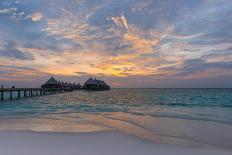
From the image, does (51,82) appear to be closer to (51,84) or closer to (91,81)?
(51,84)

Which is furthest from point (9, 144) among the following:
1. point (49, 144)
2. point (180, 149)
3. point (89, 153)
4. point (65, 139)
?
point (180, 149)

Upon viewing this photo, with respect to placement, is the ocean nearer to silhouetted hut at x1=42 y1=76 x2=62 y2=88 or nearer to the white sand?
the white sand

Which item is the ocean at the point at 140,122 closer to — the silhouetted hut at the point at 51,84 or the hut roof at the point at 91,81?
the silhouetted hut at the point at 51,84

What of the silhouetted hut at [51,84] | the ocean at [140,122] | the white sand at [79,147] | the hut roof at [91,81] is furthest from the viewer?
the hut roof at [91,81]

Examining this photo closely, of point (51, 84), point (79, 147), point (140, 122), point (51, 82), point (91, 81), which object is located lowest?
point (140, 122)

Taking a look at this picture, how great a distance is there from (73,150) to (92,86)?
401 ft

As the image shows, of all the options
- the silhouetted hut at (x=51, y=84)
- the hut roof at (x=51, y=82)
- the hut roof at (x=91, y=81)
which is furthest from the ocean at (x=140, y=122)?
the hut roof at (x=91, y=81)

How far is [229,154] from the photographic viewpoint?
21.4 feet

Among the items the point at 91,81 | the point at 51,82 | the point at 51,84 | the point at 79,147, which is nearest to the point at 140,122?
the point at 79,147

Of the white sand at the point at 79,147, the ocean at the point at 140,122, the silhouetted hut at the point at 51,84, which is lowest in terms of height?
the ocean at the point at 140,122

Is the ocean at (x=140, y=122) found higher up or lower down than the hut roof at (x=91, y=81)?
lower down

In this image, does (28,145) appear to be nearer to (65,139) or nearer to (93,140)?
(65,139)

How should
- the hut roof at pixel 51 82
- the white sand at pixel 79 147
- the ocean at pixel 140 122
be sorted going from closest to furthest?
the white sand at pixel 79 147 → the ocean at pixel 140 122 → the hut roof at pixel 51 82

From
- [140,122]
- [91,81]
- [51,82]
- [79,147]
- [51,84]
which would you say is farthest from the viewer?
[91,81]
